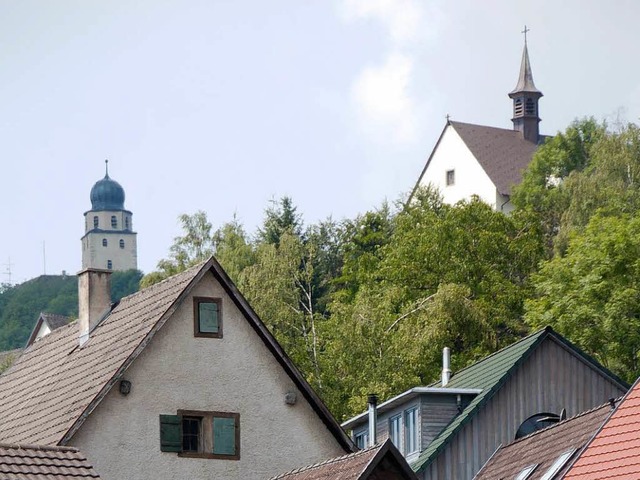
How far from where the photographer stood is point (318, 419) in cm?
4034

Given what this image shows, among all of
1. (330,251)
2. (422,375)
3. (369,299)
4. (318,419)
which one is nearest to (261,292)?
(369,299)

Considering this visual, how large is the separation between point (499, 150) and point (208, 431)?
8238 cm

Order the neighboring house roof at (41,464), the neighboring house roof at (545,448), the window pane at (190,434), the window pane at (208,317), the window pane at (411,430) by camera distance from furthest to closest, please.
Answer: the window pane at (411,430)
the window pane at (208,317)
the window pane at (190,434)
the neighboring house roof at (545,448)
the neighboring house roof at (41,464)

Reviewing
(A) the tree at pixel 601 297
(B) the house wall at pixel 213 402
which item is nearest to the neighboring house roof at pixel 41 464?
(B) the house wall at pixel 213 402

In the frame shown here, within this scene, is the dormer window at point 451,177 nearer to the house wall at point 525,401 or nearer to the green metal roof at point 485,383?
the green metal roof at point 485,383

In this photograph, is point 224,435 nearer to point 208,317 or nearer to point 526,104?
point 208,317

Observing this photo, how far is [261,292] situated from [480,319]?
8176mm

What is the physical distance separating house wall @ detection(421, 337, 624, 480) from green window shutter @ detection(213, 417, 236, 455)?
22.0 ft

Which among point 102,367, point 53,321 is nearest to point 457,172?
point 53,321

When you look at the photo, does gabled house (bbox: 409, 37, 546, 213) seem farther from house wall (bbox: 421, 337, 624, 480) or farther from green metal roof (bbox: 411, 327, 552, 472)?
house wall (bbox: 421, 337, 624, 480)

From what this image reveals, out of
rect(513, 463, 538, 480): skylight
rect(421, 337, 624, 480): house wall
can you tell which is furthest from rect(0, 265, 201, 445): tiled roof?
rect(421, 337, 624, 480): house wall

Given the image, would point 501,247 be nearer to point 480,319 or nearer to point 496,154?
point 480,319

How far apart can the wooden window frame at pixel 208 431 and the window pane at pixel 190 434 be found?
0.07 m

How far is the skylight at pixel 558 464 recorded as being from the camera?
3688 cm
